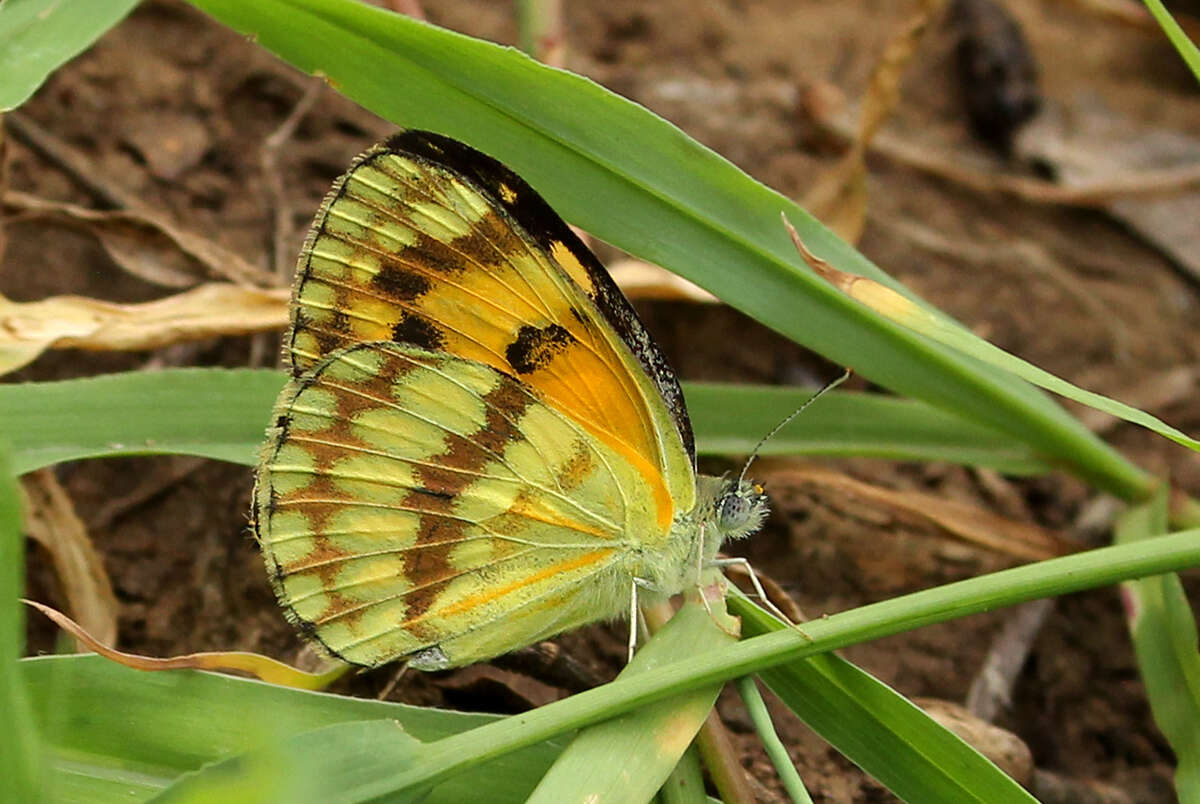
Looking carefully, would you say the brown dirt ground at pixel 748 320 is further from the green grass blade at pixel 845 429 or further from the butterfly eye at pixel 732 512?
the butterfly eye at pixel 732 512

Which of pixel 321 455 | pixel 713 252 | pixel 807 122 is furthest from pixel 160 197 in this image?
pixel 807 122

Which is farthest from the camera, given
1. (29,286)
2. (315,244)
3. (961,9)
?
(961,9)

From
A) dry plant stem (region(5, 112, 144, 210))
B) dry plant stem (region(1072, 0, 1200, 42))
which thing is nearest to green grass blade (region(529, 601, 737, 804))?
dry plant stem (region(5, 112, 144, 210))

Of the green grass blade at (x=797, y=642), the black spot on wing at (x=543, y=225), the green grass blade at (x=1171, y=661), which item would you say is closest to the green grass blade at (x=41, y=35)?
the black spot on wing at (x=543, y=225)

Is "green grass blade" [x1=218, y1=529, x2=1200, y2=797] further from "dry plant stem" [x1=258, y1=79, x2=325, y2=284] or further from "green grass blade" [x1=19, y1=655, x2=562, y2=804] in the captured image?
"dry plant stem" [x1=258, y1=79, x2=325, y2=284]

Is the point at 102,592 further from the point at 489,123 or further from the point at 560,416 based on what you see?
the point at 489,123
